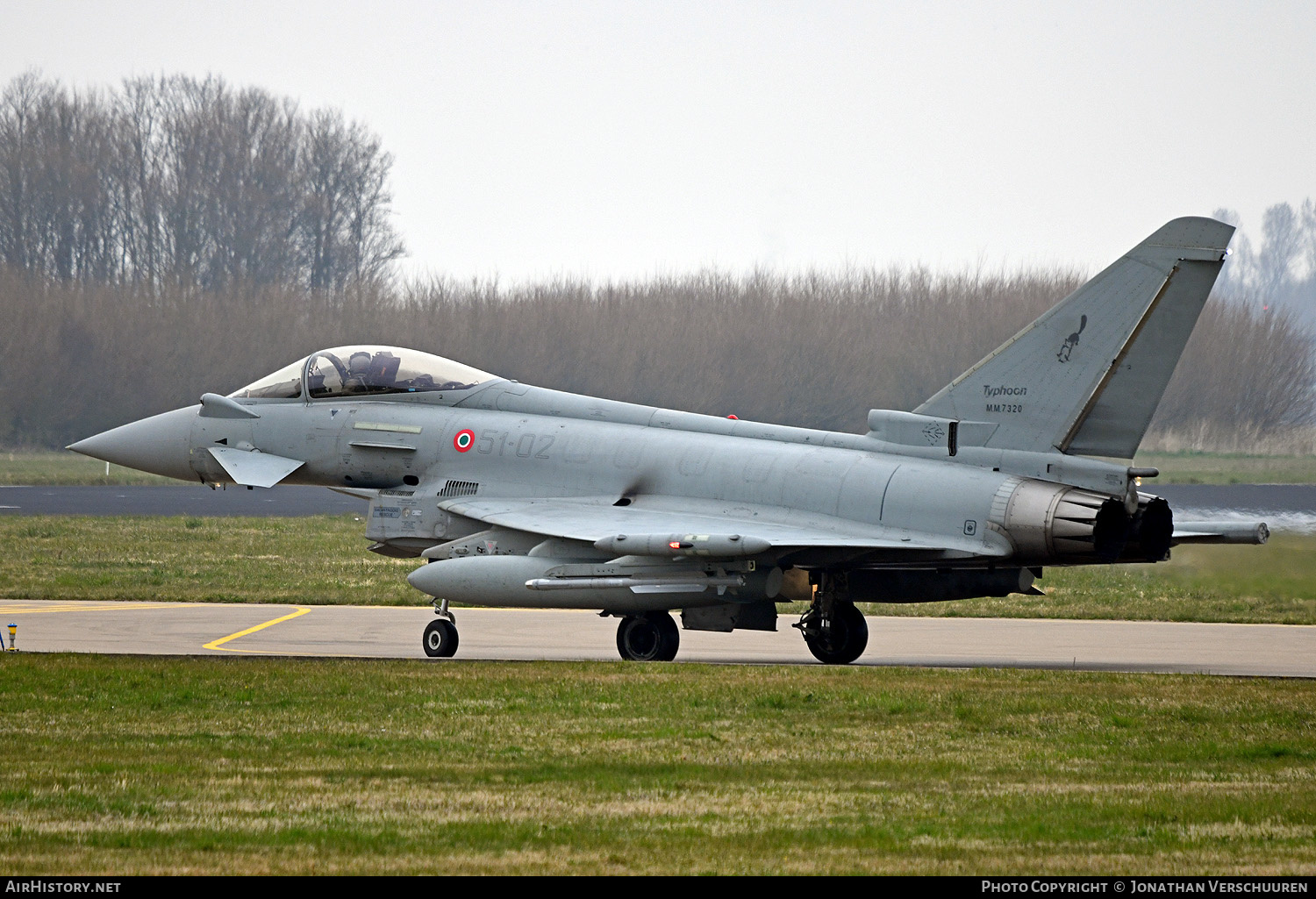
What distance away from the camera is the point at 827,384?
2904 inches

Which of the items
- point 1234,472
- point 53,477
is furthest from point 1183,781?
point 53,477

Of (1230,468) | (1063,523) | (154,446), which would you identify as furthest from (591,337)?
(1063,523)

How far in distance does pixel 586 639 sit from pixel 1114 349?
722 cm

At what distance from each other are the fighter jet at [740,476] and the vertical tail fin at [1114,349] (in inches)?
0.7

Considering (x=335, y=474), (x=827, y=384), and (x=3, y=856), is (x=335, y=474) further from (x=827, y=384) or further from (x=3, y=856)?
(x=827, y=384)

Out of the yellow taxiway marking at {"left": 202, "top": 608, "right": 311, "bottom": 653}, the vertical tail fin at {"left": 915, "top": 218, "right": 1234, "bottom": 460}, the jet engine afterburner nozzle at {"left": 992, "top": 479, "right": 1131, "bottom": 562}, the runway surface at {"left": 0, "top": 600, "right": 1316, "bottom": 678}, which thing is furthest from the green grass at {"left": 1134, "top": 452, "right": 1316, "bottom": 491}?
the jet engine afterburner nozzle at {"left": 992, "top": 479, "right": 1131, "bottom": 562}

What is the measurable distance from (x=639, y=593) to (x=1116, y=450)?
482cm

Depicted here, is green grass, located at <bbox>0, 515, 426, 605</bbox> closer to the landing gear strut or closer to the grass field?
the landing gear strut

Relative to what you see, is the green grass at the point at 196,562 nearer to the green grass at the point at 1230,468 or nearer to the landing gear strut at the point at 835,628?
the landing gear strut at the point at 835,628

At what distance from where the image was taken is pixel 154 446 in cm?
A: 1912

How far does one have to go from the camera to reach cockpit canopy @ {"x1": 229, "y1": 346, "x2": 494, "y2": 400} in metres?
18.5

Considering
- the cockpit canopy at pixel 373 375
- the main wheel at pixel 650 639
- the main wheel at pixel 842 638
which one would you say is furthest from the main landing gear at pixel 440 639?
the main wheel at pixel 842 638

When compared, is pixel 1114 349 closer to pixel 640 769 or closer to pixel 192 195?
pixel 640 769

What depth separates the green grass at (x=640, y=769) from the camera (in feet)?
24.9
